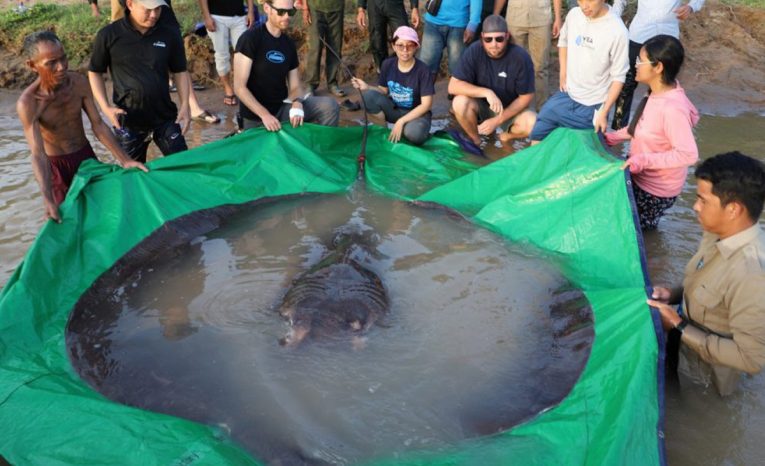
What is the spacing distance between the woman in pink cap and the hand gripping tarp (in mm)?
209

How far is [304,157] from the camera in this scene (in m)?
5.02

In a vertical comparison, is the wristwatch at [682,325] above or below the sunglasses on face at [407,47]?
below

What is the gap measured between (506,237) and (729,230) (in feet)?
5.48

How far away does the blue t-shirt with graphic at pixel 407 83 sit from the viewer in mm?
5742

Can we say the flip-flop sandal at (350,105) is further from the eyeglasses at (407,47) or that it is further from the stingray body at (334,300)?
the stingray body at (334,300)

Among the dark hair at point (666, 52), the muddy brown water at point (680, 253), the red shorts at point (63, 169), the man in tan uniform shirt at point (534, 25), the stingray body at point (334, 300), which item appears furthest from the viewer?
the man in tan uniform shirt at point (534, 25)

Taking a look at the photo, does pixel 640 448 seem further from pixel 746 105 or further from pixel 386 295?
pixel 746 105

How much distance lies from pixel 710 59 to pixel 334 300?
805 cm

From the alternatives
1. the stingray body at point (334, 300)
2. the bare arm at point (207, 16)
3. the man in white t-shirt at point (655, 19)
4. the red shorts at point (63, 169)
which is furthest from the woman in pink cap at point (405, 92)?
the red shorts at point (63, 169)

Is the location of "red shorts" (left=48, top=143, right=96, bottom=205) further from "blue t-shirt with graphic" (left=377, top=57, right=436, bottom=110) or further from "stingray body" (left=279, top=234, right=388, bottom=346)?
"blue t-shirt with graphic" (left=377, top=57, right=436, bottom=110)

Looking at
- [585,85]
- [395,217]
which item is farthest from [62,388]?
[585,85]

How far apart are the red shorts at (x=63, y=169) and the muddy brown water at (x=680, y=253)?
0.56 m

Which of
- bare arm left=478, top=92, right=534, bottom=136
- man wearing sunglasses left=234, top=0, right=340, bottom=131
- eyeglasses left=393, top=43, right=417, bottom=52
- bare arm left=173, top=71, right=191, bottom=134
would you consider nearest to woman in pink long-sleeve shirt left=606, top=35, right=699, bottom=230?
→ bare arm left=478, top=92, right=534, bottom=136

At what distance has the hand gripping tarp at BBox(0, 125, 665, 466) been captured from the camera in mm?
2250
